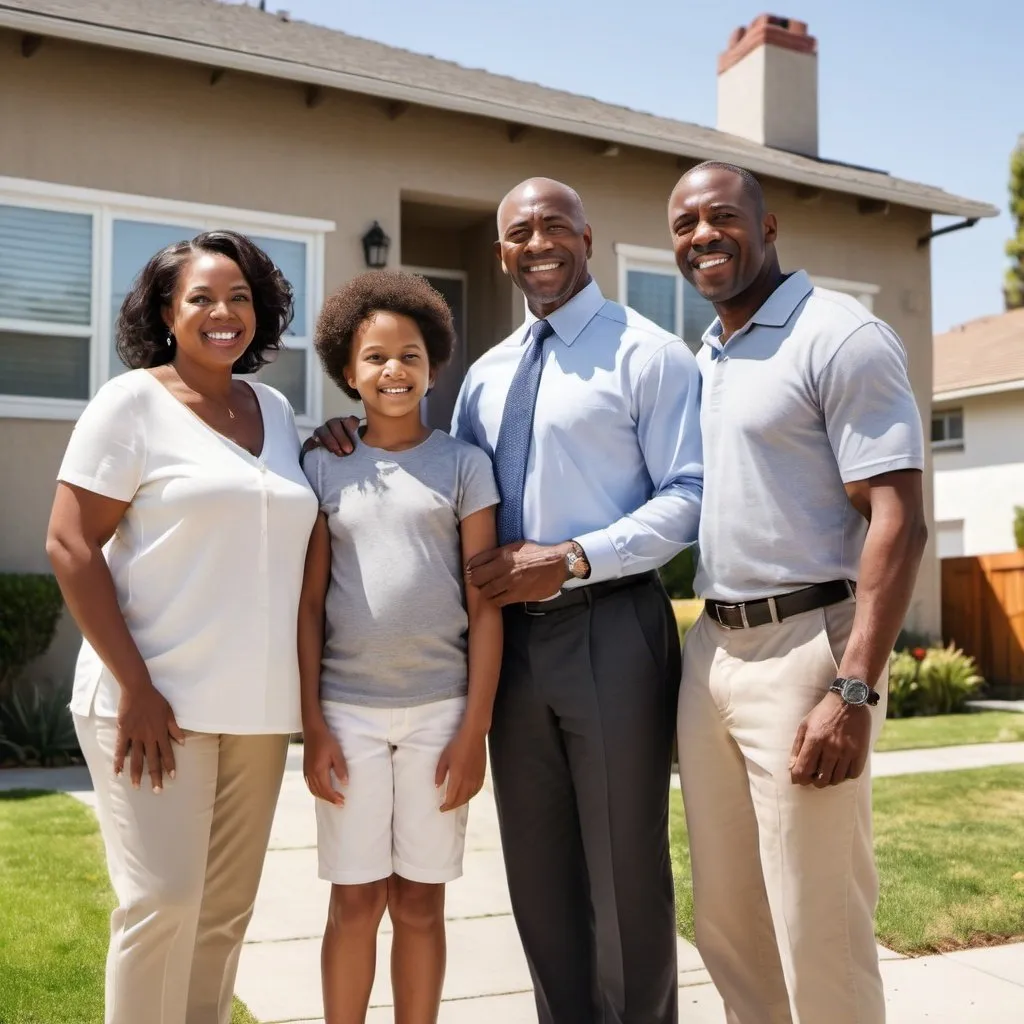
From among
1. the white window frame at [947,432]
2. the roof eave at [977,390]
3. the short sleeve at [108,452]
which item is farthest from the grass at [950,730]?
the white window frame at [947,432]

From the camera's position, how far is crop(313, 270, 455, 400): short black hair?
3094 mm

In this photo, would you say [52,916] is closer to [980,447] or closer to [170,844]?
[170,844]

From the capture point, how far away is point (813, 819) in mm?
2654

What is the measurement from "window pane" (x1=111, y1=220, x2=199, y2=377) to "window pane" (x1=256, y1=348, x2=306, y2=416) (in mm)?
1174

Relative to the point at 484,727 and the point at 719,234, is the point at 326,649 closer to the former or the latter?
the point at 484,727

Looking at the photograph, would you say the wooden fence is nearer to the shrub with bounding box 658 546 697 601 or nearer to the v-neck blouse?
the shrub with bounding box 658 546 697 601

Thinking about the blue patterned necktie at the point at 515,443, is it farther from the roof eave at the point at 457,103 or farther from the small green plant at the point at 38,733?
the roof eave at the point at 457,103

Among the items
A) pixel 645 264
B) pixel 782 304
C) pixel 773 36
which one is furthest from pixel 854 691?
pixel 773 36

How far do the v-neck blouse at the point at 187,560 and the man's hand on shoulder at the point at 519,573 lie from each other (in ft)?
1.61

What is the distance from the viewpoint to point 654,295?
448 inches

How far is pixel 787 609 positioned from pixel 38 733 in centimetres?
647

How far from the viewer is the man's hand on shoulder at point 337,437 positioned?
10.1 feet

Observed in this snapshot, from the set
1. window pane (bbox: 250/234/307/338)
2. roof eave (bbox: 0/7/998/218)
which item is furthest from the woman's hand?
window pane (bbox: 250/234/307/338)

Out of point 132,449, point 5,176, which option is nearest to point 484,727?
point 132,449
